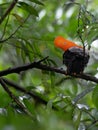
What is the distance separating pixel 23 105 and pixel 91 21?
0.34 meters

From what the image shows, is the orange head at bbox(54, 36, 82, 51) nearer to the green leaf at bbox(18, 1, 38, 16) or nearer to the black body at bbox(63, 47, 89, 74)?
the black body at bbox(63, 47, 89, 74)

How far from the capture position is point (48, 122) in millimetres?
323

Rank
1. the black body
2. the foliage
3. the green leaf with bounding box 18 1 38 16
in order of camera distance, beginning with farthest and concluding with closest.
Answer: the green leaf with bounding box 18 1 38 16
the black body
the foliage

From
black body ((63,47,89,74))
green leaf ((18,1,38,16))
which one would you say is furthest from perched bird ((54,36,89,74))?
green leaf ((18,1,38,16))

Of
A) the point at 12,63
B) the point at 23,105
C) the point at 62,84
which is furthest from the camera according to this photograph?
the point at 12,63

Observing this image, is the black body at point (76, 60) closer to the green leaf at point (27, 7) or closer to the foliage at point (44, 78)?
the foliage at point (44, 78)

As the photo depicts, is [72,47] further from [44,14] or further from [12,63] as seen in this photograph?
[12,63]

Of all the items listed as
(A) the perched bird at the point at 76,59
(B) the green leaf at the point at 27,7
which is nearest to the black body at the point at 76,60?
(A) the perched bird at the point at 76,59

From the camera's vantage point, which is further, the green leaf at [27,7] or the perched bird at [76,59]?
the green leaf at [27,7]

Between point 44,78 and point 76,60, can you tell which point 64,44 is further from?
point 44,78

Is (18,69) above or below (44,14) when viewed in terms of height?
below

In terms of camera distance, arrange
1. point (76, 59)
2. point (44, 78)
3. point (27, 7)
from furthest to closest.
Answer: point (44, 78), point (27, 7), point (76, 59)

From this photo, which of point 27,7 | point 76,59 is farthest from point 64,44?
point 27,7

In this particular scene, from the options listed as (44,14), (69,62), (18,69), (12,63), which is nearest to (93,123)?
(69,62)
